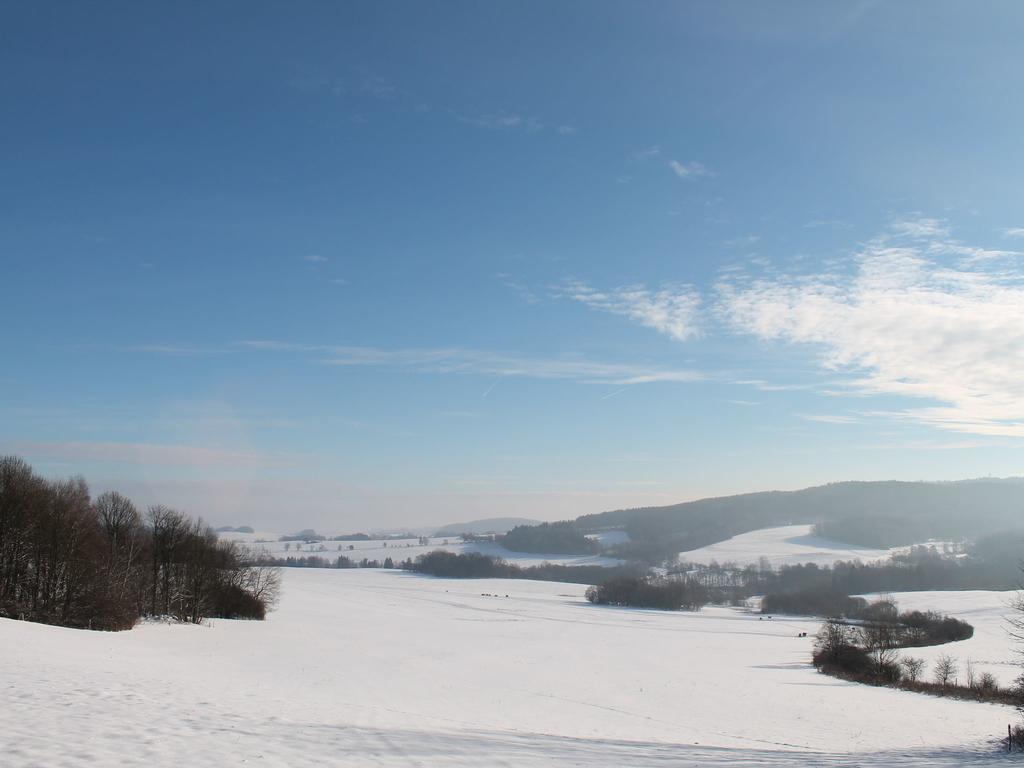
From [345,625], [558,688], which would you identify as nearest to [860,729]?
[558,688]

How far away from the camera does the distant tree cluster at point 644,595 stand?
13350 centimetres

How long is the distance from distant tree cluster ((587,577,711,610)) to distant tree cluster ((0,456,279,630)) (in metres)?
79.9

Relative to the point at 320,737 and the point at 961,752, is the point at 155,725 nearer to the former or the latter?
the point at 320,737

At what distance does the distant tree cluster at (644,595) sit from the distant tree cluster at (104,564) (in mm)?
79888

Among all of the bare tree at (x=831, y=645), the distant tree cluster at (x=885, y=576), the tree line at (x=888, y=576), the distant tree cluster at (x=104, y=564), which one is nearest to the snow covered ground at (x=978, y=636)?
the bare tree at (x=831, y=645)

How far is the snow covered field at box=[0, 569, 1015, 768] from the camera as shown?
1444 centimetres

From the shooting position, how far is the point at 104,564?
5047 cm

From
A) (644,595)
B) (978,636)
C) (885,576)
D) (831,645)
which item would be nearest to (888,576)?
(885,576)

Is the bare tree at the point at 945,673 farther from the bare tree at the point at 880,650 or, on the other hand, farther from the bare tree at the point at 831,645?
the bare tree at the point at 831,645

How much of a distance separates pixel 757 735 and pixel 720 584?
161 m

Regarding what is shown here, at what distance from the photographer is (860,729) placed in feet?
97.3

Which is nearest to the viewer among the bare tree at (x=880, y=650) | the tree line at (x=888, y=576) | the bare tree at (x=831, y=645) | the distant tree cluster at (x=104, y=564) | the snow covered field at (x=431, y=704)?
the snow covered field at (x=431, y=704)

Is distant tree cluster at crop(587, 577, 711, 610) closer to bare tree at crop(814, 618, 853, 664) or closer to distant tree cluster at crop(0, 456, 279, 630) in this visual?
bare tree at crop(814, 618, 853, 664)

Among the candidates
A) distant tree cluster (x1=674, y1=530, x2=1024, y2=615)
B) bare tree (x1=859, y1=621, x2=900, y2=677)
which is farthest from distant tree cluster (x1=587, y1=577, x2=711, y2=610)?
bare tree (x1=859, y1=621, x2=900, y2=677)
